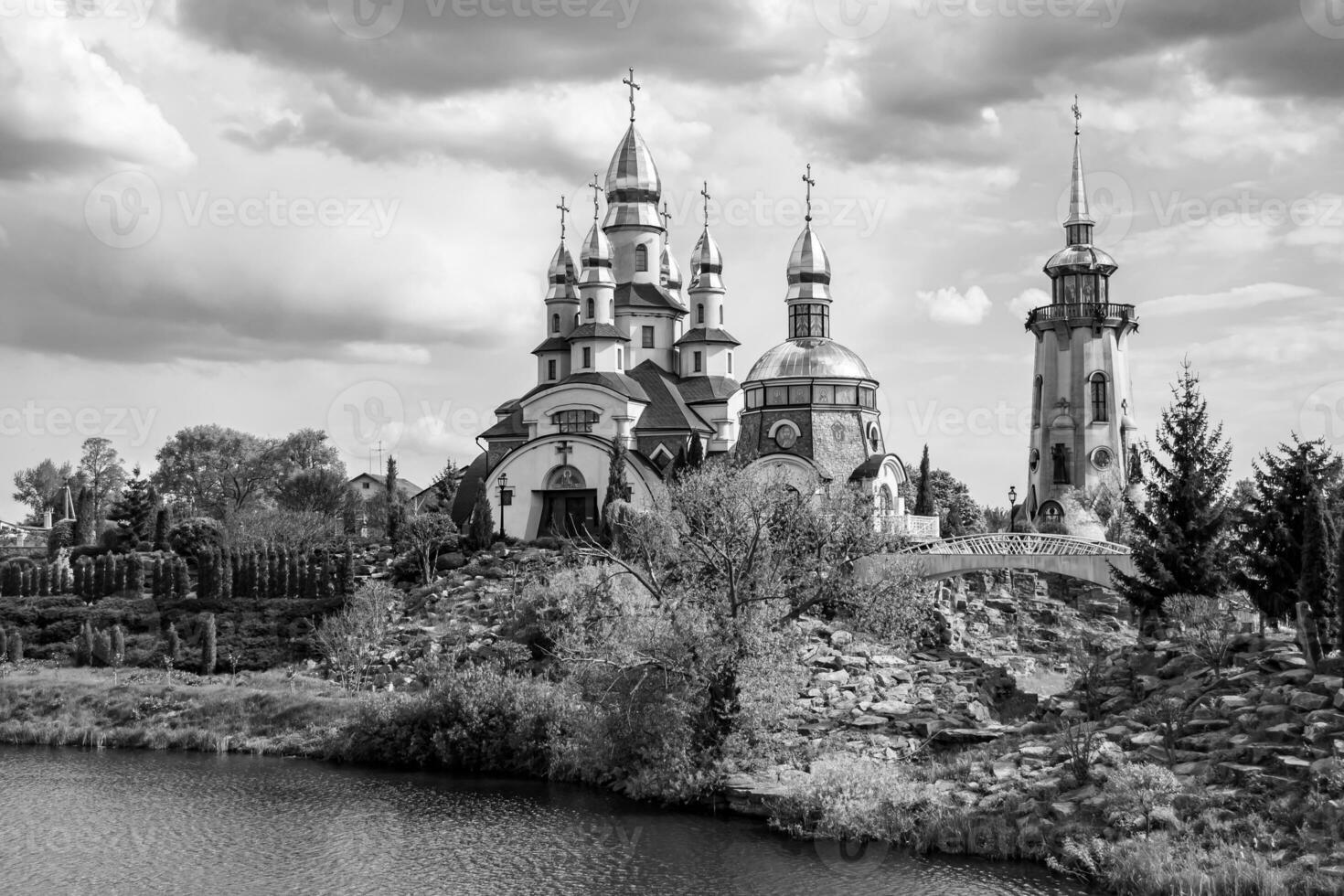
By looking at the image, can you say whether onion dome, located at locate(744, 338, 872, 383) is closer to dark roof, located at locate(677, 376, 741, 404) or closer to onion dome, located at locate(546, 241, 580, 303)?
dark roof, located at locate(677, 376, 741, 404)

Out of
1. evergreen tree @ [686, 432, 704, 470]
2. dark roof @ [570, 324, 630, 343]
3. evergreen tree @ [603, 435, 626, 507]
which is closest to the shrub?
evergreen tree @ [603, 435, 626, 507]

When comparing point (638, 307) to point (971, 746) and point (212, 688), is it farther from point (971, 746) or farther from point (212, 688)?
point (971, 746)

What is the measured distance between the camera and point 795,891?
24.2m

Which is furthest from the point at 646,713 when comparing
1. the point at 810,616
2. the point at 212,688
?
the point at 212,688

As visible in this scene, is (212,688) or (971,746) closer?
(971,746)

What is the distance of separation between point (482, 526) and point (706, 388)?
14.0 metres

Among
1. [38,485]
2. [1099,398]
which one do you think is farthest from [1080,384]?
[38,485]

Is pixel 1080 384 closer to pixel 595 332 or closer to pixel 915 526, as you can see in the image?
pixel 915 526

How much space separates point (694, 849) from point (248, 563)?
92.1 feet

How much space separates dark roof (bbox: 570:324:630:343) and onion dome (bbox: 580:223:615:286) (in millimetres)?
1971

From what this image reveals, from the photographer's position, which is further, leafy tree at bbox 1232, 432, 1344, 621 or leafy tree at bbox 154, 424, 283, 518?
leafy tree at bbox 154, 424, 283, 518

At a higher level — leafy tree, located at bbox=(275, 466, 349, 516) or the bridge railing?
leafy tree, located at bbox=(275, 466, 349, 516)

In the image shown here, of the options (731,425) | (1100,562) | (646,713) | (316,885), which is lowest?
(316,885)

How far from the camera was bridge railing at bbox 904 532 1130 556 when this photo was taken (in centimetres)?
4178
